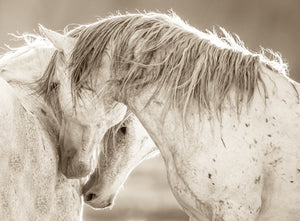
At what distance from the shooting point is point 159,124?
330cm

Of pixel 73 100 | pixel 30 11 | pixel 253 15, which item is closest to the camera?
pixel 73 100

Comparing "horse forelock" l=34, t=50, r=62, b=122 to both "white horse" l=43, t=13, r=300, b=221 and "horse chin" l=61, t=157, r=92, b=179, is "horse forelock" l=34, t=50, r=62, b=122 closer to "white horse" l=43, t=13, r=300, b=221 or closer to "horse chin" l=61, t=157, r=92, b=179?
"horse chin" l=61, t=157, r=92, b=179

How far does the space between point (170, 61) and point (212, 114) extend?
0.41 metres

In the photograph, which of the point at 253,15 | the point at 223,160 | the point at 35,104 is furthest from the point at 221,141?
the point at 253,15

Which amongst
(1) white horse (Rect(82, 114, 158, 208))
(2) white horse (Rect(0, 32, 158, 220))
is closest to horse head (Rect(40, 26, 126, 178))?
(2) white horse (Rect(0, 32, 158, 220))

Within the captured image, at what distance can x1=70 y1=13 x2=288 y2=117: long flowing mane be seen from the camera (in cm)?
318

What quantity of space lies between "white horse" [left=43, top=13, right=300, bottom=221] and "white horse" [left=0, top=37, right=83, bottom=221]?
0.51 meters

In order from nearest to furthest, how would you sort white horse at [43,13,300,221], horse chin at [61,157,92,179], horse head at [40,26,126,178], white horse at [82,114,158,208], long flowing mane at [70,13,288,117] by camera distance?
white horse at [43,13,300,221] < long flowing mane at [70,13,288,117] < horse head at [40,26,126,178] < horse chin at [61,157,92,179] < white horse at [82,114,158,208]

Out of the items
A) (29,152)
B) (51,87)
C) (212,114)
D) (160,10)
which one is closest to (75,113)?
(51,87)

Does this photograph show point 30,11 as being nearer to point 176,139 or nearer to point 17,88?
point 17,88

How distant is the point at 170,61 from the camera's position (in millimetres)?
3334

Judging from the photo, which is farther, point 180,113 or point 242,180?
point 180,113

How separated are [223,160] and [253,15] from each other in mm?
14875

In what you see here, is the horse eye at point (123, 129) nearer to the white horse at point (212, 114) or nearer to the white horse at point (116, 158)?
the white horse at point (116, 158)
